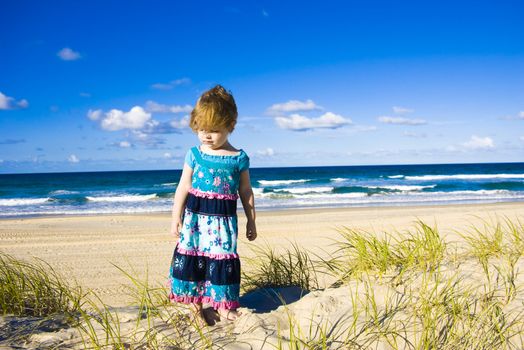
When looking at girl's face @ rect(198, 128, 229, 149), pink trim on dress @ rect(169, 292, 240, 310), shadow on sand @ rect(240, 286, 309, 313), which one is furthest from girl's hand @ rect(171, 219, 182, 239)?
shadow on sand @ rect(240, 286, 309, 313)

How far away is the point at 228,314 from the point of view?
3061mm

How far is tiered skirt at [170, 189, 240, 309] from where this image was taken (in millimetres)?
3059

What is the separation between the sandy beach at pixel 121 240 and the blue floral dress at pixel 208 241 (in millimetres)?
1302

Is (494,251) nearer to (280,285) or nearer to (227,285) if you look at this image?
(280,285)

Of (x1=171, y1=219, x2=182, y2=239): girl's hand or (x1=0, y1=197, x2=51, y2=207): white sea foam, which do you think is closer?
(x1=171, y1=219, x2=182, y2=239): girl's hand

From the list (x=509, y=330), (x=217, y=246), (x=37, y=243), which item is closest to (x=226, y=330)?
(x=217, y=246)

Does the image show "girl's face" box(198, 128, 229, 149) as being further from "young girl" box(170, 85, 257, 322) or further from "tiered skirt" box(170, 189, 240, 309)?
"tiered skirt" box(170, 189, 240, 309)

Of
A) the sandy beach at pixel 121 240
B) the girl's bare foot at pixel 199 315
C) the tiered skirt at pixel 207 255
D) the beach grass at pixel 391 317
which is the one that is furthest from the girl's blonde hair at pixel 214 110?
the sandy beach at pixel 121 240

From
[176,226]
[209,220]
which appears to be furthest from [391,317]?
[176,226]

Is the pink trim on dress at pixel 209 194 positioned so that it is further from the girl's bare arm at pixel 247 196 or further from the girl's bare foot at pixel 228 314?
the girl's bare foot at pixel 228 314

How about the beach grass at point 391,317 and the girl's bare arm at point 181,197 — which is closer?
the beach grass at point 391,317

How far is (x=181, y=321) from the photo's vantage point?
2805 mm

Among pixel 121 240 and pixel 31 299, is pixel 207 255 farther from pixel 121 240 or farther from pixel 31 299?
pixel 121 240

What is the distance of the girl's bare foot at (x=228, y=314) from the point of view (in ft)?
9.99
